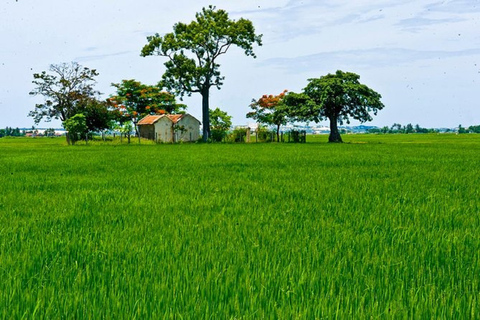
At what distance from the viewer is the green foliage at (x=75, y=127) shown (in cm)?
4997

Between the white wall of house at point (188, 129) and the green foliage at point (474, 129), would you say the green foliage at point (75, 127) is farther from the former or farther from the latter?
the green foliage at point (474, 129)

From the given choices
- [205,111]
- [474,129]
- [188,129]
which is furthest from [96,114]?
[474,129]

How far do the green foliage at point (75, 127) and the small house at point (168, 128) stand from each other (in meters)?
10.0

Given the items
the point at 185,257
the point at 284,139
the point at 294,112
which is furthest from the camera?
the point at 284,139

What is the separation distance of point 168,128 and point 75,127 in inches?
540

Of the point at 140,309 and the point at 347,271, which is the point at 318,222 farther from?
the point at 140,309

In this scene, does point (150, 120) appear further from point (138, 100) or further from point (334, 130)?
point (334, 130)

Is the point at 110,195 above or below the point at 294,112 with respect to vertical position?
below

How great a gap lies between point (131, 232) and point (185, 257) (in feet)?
4.30

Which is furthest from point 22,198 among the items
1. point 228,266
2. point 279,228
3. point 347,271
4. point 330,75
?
point 330,75

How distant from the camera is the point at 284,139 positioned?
184 feet

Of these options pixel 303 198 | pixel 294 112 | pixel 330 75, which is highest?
pixel 330 75

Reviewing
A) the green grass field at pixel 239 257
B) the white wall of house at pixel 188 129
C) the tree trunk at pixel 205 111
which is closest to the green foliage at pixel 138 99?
the white wall of house at pixel 188 129

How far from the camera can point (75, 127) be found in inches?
1972
